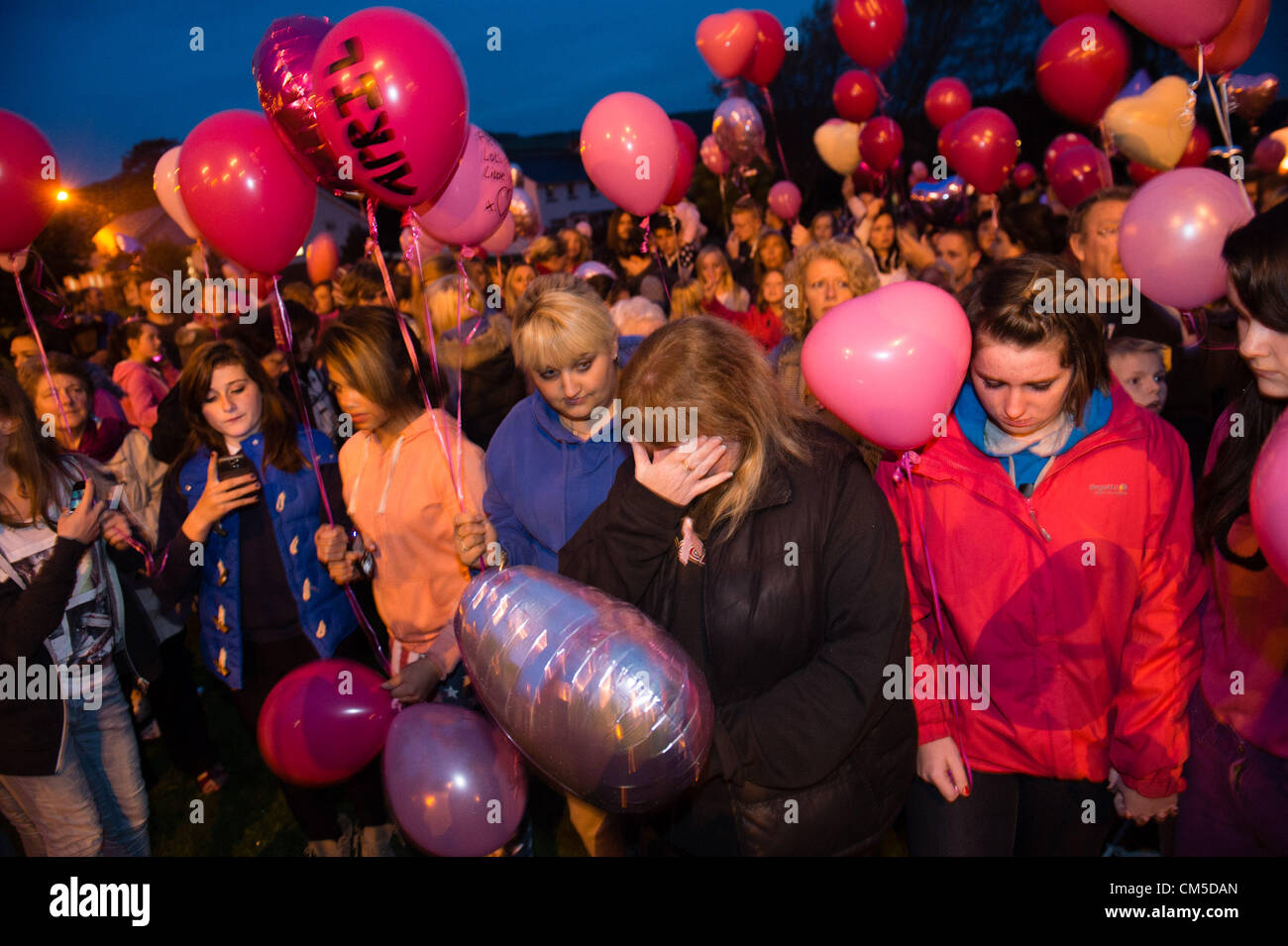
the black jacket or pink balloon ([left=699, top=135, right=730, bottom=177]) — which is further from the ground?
pink balloon ([left=699, top=135, right=730, bottom=177])

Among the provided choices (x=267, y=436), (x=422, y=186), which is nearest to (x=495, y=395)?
(x=267, y=436)

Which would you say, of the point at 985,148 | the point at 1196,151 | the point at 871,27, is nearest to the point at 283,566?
the point at 985,148

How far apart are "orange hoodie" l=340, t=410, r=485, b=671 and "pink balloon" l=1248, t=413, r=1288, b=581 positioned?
2091mm

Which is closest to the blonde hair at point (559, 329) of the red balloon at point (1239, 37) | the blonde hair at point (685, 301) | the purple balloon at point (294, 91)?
the purple balloon at point (294, 91)

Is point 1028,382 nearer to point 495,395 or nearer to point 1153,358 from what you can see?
point 1153,358

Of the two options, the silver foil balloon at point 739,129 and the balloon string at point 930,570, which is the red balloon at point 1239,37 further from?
the silver foil balloon at point 739,129

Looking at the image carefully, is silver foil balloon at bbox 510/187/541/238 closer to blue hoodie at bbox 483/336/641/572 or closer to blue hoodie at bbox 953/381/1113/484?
blue hoodie at bbox 483/336/641/572

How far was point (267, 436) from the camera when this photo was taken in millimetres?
2873

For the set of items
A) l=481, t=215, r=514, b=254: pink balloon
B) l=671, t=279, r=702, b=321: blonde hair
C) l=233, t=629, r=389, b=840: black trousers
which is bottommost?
l=233, t=629, r=389, b=840: black trousers

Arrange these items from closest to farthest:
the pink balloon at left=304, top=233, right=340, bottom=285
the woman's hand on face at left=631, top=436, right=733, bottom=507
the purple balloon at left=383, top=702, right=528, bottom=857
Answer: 1. the woman's hand on face at left=631, top=436, right=733, bottom=507
2. the purple balloon at left=383, top=702, right=528, bottom=857
3. the pink balloon at left=304, top=233, right=340, bottom=285

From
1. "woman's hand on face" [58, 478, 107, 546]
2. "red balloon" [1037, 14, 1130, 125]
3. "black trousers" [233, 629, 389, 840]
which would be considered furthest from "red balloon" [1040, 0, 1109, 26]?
"woman's hand on face" [58, 478, 107, 546]

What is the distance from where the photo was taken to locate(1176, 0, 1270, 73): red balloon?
345 centimetres

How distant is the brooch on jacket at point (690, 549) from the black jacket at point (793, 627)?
0.05 feet

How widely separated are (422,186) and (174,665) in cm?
277
